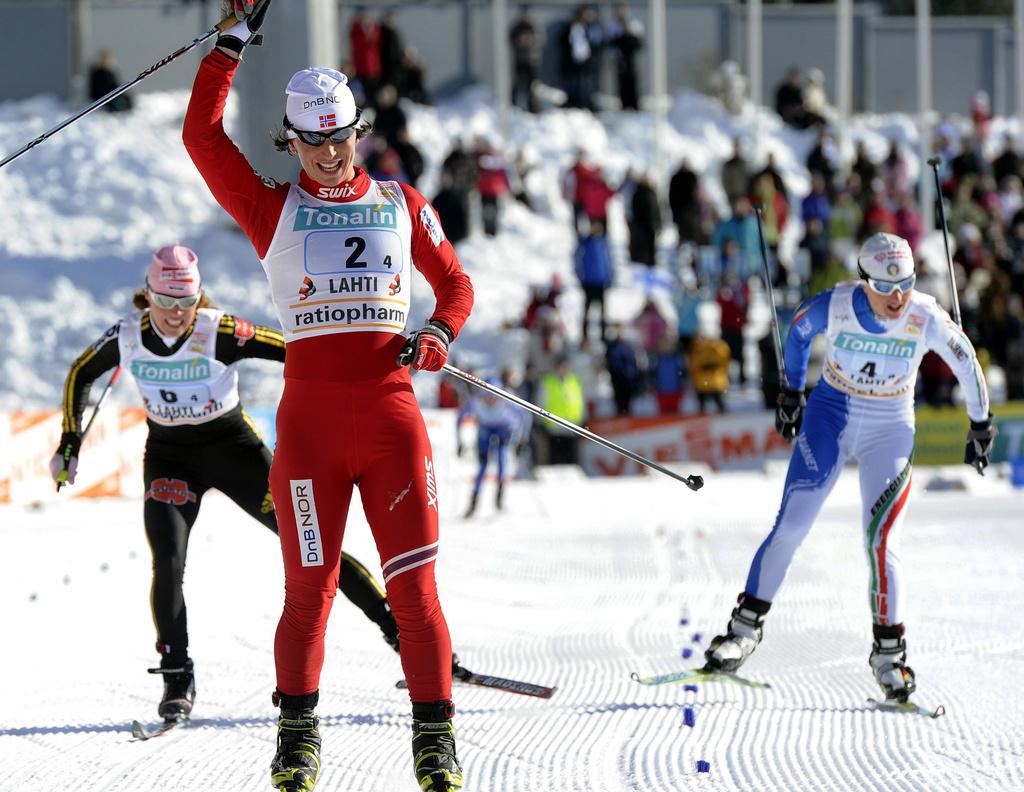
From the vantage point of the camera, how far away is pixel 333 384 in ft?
14.3

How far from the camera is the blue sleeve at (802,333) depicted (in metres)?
6.41

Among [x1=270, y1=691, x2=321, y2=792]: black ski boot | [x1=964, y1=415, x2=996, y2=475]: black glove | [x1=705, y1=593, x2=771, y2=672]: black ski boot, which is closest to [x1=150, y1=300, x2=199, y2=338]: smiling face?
[x1=270, y1=691, x2=321, y2=792]: black ski boot

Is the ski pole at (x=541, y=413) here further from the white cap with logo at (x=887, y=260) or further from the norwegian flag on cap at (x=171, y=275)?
the white cap with logo at (x=887, y=260)

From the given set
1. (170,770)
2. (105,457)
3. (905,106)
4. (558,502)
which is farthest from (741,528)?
(905,106)

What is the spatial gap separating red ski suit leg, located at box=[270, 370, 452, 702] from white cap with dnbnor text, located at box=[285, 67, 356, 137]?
2.48 feet

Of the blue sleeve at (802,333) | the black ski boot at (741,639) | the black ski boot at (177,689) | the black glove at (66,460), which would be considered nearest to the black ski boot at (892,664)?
the black ski boot at (741,639)

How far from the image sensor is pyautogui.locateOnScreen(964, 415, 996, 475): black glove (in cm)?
641

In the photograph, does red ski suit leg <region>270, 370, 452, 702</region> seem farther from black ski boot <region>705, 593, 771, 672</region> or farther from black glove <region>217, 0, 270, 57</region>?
black ski boot <region>705, 593, 771, 672</region>

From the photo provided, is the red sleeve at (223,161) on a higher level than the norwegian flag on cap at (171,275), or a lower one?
higher

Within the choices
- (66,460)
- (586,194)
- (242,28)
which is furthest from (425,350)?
(586,194)

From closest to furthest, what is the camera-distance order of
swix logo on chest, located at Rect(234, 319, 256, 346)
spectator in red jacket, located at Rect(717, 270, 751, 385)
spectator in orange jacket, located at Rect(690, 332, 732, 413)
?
swix logo on chest, located at Rect(234, 319, 256, 346), spectator in orange jacket, located at Rect(690, 332, 732, 413), spectator in red jacket, located at Rect(717, 270, 751, 385)

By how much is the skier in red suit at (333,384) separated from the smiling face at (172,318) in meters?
1.48

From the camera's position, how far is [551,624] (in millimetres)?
8555

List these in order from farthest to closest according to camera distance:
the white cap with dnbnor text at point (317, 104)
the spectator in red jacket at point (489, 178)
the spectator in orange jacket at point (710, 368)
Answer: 1. the spectator in red jacket at point (489, 178)
2. the spectator in orange jacket at point (710, 368)
3. the white cap with dnbnor text at point (317, 104)
